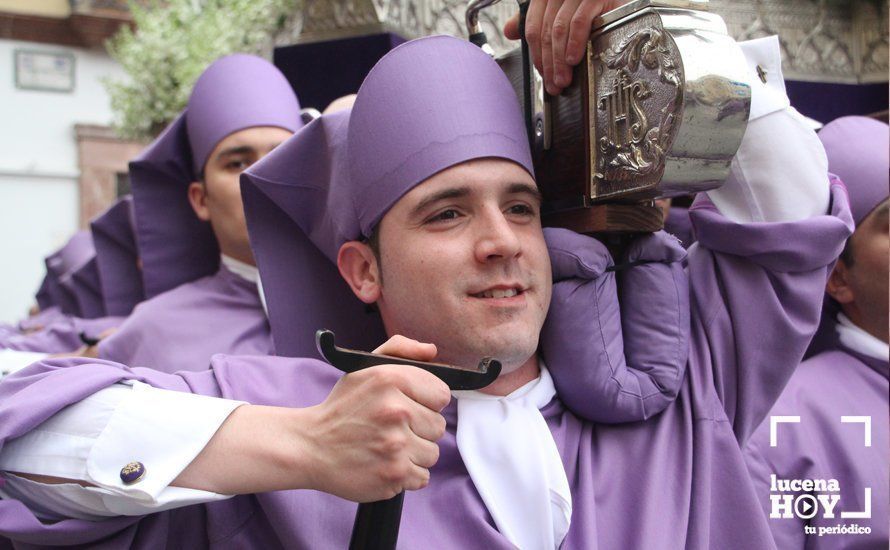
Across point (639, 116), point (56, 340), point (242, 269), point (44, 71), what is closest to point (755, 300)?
point (639, 116)

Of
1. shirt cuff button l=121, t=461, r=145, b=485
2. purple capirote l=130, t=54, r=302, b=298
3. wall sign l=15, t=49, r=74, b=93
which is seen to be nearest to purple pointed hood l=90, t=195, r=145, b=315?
purple capirote l=130, t=54, r=302, b=298

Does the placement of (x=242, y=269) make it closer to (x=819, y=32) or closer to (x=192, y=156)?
(x=192, y=156)

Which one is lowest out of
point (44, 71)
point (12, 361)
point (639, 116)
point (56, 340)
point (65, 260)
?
point (44, 71)

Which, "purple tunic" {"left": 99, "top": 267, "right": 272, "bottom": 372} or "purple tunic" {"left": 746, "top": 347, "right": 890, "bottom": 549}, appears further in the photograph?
"purple tunic" {"left": 99, "top": 267, "right": 272, "bottom": 372}

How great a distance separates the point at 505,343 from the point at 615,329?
27cm

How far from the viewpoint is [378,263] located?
6.67ft

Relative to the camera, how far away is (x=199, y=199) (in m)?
3.65

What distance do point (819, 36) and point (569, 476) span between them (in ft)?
10.8

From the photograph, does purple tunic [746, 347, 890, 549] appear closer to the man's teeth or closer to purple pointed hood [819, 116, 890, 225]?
purple pointed hood [819, 116, 890, 225]

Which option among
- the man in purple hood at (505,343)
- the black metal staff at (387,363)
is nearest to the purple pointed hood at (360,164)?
the man in purple hood at (505,343)

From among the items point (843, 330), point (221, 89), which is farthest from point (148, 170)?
point (843, 330)

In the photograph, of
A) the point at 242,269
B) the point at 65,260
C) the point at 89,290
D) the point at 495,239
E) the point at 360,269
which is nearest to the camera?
the point at 495,239

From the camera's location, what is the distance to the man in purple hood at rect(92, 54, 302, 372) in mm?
3428

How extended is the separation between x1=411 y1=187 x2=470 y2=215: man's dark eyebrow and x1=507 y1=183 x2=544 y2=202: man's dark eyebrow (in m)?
0.10
